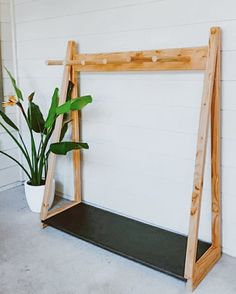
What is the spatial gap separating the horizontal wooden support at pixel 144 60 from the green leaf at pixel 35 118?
1.27 feet

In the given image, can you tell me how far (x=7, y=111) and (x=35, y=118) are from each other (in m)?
0.69

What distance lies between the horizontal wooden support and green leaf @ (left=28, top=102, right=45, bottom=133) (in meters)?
0.39

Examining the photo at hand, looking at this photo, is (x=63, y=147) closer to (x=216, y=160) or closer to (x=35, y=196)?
(x=35, y=196)

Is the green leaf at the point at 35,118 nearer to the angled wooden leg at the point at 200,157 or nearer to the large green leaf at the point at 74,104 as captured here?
the large green leaf at the point at 74,104

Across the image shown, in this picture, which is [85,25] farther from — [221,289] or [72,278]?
[221,289]

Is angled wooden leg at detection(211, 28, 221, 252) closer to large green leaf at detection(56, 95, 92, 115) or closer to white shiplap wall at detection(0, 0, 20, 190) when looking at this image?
large green leaf at detection(56, 95, 92, 115)

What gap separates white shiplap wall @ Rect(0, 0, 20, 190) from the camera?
10.4 ft

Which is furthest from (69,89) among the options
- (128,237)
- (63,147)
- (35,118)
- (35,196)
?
(128,237)

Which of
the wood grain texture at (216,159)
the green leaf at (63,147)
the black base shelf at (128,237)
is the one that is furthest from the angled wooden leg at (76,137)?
the wood grain texture at (216,159)

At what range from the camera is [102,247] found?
89.2 inches

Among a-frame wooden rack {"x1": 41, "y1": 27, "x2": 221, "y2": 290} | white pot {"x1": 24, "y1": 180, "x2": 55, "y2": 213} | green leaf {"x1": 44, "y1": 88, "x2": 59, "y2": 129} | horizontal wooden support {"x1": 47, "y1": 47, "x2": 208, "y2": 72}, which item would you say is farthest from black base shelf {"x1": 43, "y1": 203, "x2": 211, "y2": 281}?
horizontal wooden support {"x1": 47, "y1": 47, "x2": 208, "y2": 72}

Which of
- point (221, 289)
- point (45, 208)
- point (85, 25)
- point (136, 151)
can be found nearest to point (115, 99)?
point (136, 151)

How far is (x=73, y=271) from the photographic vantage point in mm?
2129

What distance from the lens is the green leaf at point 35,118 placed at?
2.78 m
